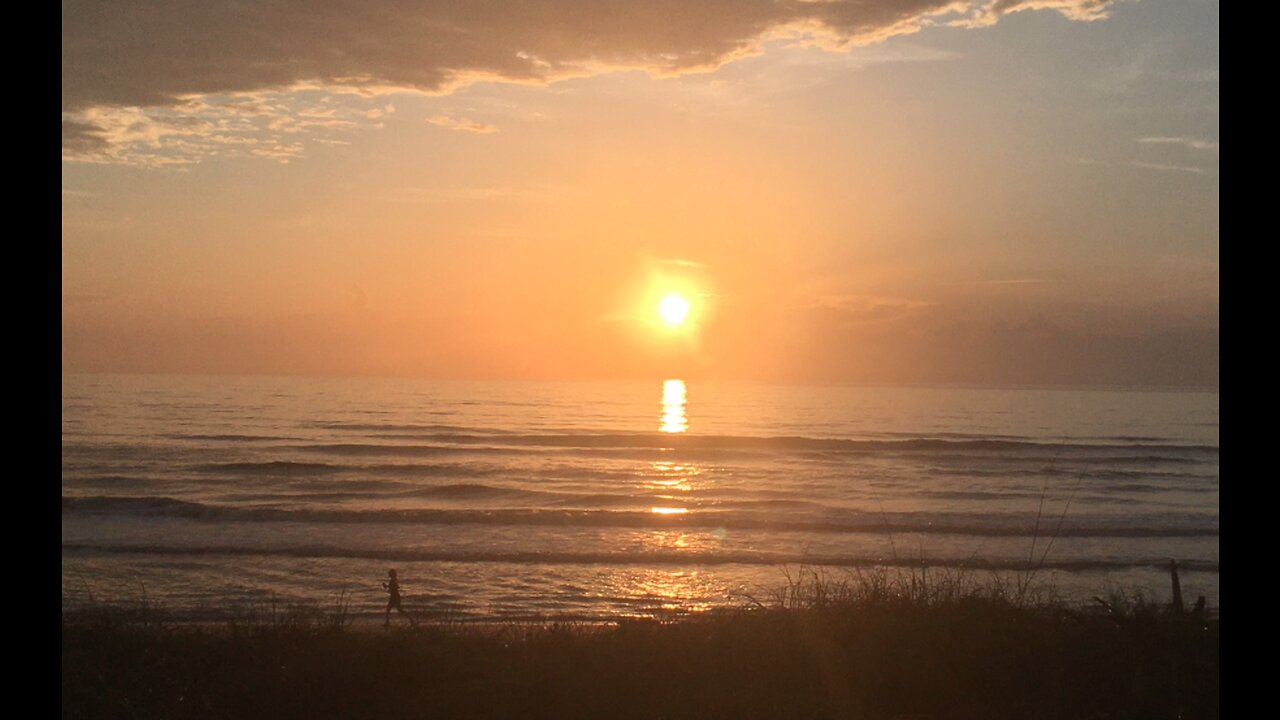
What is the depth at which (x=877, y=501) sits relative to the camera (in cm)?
2498

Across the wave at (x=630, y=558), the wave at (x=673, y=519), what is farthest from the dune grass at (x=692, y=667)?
the wave at (x=673, y=519)

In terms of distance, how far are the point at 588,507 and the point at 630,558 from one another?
667cm

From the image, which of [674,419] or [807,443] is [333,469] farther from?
[674,419]

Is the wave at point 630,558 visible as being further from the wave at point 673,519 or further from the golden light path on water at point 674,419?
the golden light path on water at point 674,419

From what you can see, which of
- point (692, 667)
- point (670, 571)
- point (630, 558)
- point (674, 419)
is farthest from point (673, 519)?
point (674, 419)

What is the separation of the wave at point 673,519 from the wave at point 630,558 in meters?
3.15

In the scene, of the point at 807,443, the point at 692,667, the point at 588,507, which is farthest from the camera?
the point at 807,443

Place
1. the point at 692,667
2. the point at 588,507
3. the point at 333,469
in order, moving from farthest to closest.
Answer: the point at 333,469
the point at 588,507
the point at 692,667

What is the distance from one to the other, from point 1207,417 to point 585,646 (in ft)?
185

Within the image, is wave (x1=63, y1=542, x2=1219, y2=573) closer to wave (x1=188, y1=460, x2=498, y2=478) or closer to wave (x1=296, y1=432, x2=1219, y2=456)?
wave (x1=188, y1=460, x2=498, y2=478)

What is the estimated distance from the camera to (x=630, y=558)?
55.7ft
